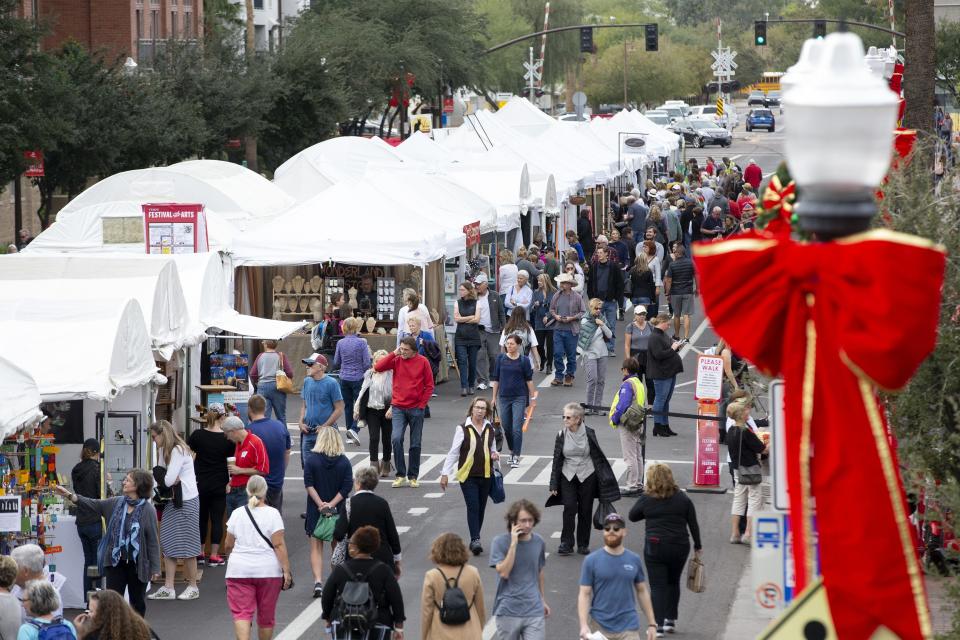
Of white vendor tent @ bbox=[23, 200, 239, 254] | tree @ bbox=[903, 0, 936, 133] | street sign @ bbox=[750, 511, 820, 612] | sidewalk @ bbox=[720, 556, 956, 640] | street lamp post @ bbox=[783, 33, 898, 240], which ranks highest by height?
tree @ bbox=[903, 0, 936, 133]

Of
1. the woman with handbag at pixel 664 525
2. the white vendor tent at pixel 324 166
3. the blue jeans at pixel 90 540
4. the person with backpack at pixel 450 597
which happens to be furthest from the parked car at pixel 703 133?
the person with backpack at pixel 450 597

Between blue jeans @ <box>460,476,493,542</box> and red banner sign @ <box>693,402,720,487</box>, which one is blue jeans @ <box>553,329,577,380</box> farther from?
blue jeans @ <box>460,476,493,542</box>

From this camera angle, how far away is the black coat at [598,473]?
1360cm

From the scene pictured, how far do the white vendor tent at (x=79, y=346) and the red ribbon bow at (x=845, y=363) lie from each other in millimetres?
9855

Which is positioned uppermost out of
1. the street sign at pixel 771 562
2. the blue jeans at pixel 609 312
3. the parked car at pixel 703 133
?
the parked car at pixel 703 133

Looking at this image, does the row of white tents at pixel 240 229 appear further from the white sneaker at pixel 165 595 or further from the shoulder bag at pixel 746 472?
the shoulder bag at pixel 746 472

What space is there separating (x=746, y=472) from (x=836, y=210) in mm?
11146

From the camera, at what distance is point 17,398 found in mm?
11398

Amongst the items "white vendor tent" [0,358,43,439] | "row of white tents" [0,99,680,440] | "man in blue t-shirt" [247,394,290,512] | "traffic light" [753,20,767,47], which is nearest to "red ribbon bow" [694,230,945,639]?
"white vendor tent" [0,358,43,439]

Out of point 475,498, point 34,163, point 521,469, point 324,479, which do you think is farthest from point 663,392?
point 34,163

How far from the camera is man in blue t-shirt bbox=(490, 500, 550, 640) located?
33.5 feet

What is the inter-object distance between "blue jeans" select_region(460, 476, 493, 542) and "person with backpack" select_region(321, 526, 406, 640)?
3.90m

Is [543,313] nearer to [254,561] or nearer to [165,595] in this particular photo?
[165,595]

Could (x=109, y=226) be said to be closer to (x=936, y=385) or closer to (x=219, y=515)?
(x=219, y=515)
